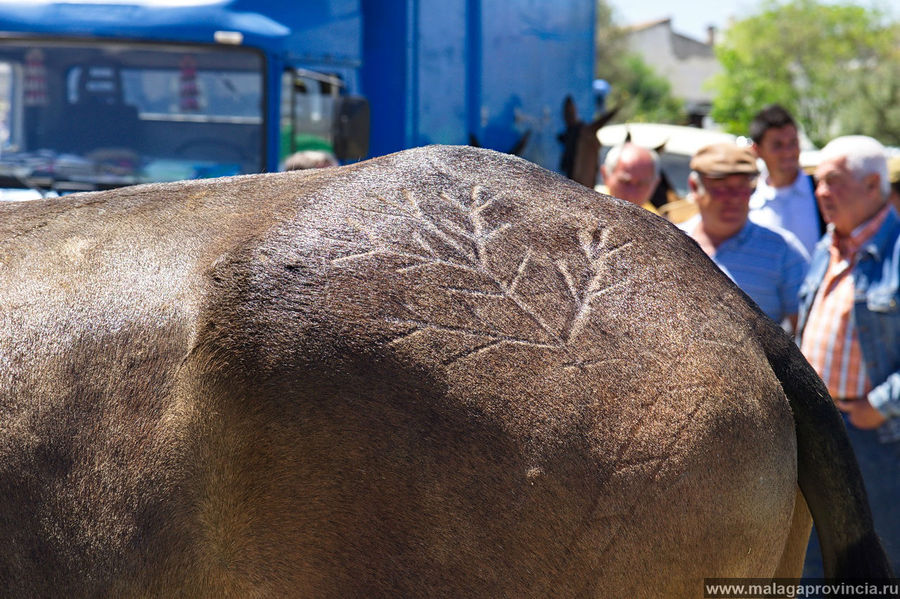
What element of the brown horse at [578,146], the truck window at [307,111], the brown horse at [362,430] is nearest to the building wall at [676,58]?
the brown horse at [578,146]

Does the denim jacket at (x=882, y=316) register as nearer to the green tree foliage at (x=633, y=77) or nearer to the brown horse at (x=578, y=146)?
the brown horse at (x=578, y=146)

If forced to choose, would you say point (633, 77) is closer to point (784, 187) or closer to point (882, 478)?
point (784, 187)

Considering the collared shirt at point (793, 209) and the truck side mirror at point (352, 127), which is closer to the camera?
the truck side mirror at point (352, 127)

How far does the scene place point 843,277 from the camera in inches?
154

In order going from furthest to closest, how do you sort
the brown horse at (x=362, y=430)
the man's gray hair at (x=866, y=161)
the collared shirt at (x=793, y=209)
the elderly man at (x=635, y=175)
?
the collared shirt at (x=793, y=209), the elderly man at (x=635, y=175), the man's gray hair at (x=866, y=161), the brown horse at (x=362, y=430)

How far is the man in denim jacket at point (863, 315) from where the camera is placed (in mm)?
3701

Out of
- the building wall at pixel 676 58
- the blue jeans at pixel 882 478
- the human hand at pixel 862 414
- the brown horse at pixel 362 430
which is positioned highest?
the building wall at pixel 676 58

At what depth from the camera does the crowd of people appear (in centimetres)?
371

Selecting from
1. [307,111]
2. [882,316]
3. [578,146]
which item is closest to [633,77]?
[578,146]

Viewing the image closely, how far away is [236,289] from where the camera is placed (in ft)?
5.12

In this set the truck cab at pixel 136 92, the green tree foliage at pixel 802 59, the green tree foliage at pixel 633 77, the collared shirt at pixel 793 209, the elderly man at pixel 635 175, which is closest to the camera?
the truck cab at pixel 136 92

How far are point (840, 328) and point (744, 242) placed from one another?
58 cm

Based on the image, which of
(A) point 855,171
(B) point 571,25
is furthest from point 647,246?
(B) point 571,25

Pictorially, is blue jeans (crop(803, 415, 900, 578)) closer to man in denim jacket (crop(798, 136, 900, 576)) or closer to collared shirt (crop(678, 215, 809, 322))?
man in denim jacket (crop(798, 136, 900, 576))
